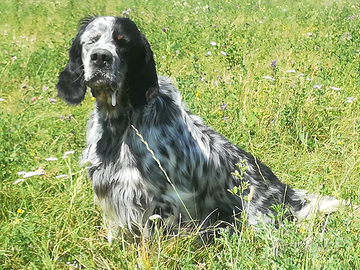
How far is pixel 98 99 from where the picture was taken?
112 inches

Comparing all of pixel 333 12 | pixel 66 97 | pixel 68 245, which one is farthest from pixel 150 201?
pixel 333 12

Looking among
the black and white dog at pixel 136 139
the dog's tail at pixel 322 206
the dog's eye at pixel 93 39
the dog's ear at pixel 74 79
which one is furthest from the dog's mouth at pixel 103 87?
the dog's tail at pixel 322 206

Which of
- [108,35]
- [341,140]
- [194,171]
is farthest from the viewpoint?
[341,140]

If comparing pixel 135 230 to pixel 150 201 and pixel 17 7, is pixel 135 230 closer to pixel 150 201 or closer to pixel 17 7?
pixel 150 201

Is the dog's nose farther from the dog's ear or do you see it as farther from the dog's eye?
the dog's ear

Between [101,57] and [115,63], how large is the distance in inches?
4.4

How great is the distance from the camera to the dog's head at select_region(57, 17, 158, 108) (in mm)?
2584

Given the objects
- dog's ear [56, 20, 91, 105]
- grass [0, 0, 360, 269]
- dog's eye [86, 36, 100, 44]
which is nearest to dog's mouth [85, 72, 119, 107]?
dog's ear [56, 20, 91, 105]

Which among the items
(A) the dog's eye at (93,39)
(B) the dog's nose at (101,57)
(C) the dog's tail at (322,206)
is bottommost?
(C) the dog's tail at (322,206)

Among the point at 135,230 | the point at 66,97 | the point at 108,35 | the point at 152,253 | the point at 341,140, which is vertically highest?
the point at 108,35

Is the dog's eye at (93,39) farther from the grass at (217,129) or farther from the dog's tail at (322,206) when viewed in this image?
the dog's tail at (322,206)

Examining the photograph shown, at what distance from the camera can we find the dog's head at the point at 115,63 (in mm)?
2584

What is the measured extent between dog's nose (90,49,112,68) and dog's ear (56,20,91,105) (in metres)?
0.39

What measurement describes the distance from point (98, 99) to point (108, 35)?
0.42m
